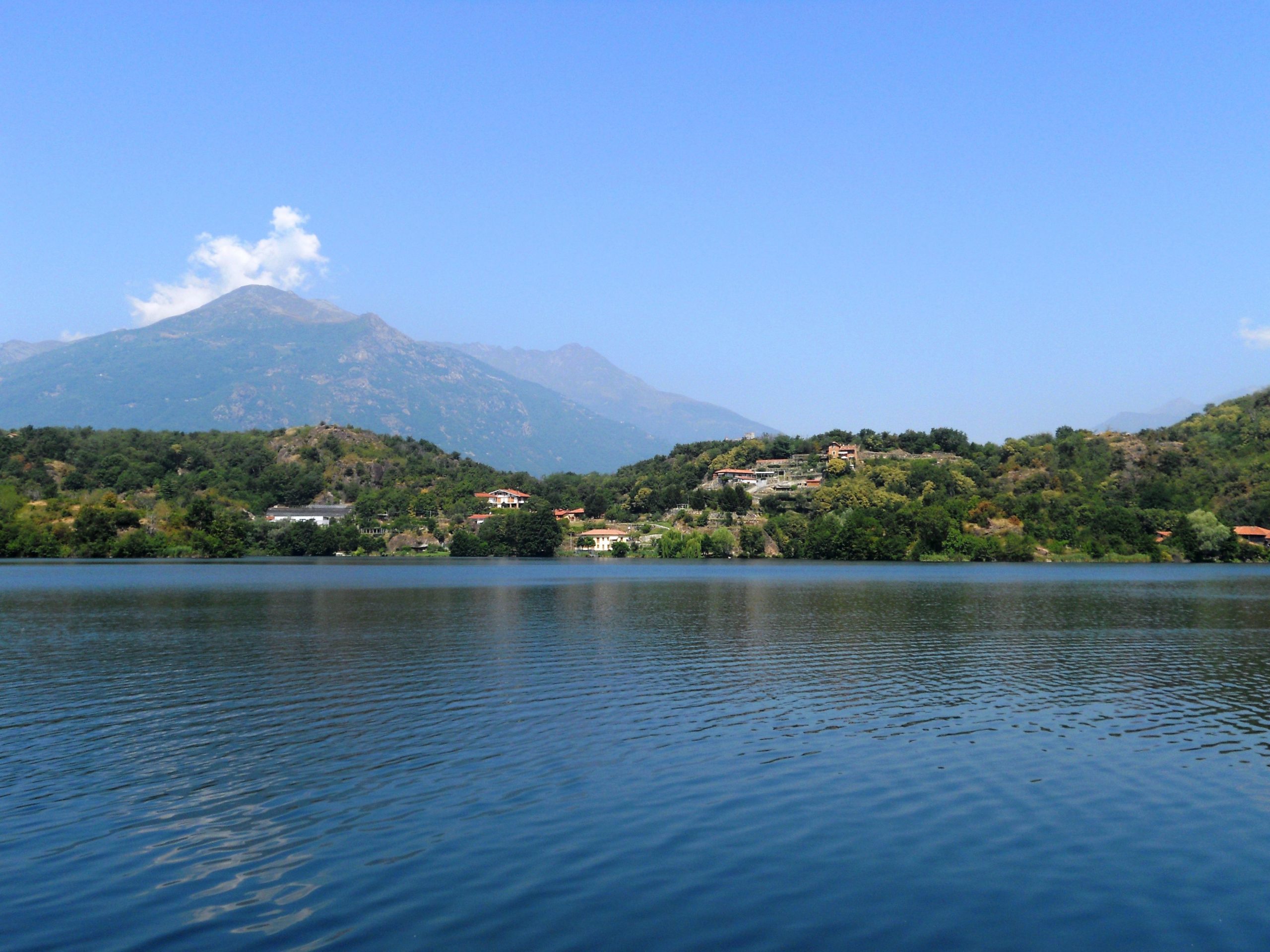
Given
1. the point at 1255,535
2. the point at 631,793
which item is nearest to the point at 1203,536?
the point at 1255,535

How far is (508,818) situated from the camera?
18562mm

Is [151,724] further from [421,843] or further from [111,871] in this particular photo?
[421,843]

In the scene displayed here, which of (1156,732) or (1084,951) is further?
(1156,732)

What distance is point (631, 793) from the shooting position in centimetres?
2053

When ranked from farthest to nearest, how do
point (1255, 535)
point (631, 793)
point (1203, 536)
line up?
point (1255, 535), point (1203, 536), point (631, 793)

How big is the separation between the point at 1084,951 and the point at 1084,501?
201650mm

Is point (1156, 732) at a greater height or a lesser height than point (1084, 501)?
lesser

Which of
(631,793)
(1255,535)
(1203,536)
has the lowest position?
(631,793)

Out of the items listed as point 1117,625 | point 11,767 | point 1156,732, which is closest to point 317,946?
point 11,767

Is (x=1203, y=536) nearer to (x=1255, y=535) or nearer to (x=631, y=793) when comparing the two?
(x=1255, y=535)

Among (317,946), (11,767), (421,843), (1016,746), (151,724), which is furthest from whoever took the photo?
(151,724)

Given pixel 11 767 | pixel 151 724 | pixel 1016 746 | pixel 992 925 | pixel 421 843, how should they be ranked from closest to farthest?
pixel 992 925, pixel 421 843, pixel 11 767, pixel 1016 746, pixel 151 724

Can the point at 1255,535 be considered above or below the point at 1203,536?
above

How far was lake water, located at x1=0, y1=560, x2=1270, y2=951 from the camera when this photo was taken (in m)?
14.0
